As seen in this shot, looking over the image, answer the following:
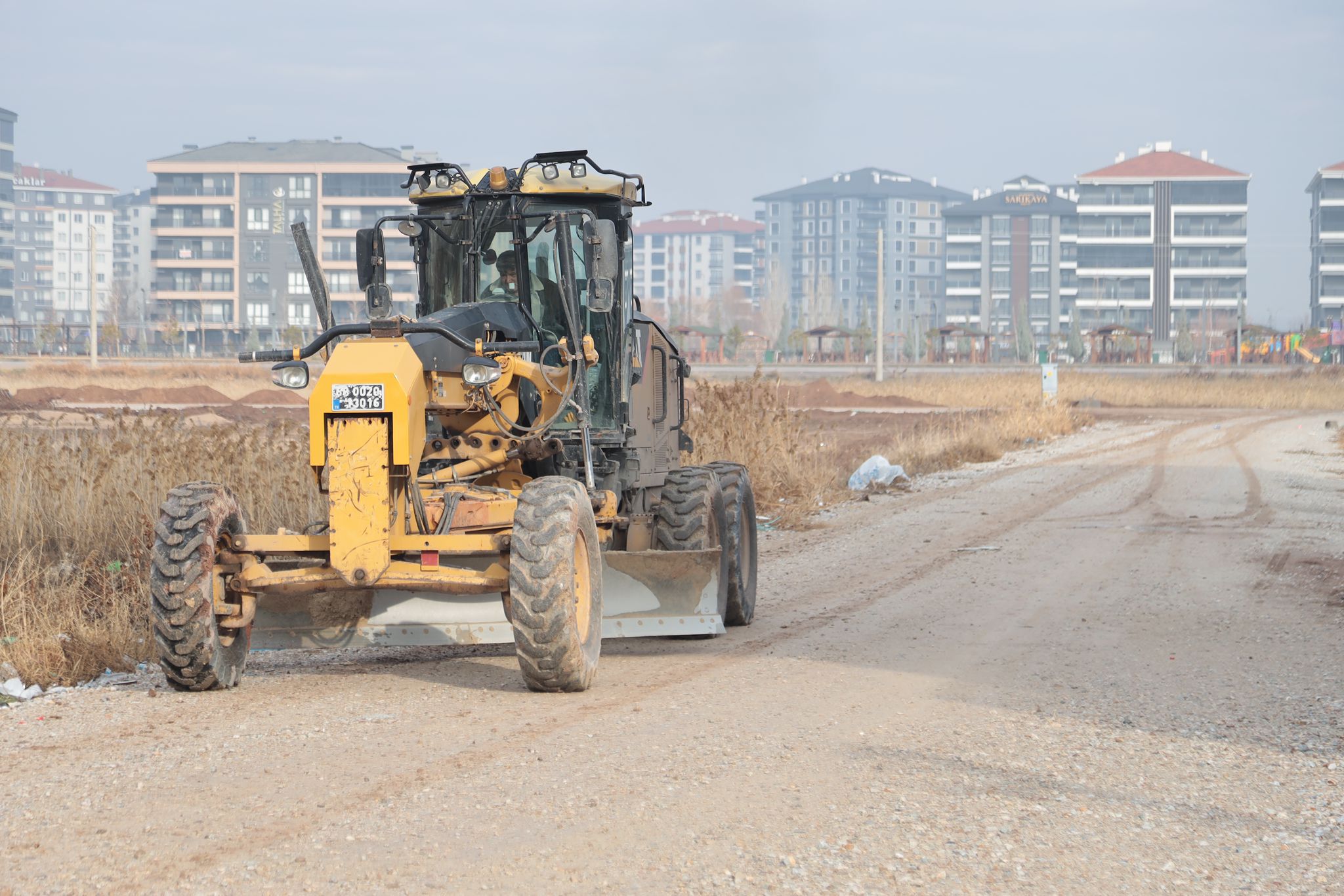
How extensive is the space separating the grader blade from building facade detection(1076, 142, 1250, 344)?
15197 centimetres

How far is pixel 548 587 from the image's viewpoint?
7410mm

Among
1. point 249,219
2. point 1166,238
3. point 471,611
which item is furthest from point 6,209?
point 471,611

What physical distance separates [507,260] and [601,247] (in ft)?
3.18

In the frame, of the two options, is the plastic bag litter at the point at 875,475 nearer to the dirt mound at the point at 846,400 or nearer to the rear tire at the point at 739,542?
the rear tire at the point at 739,542

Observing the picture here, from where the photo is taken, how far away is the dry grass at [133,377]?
51.2 meters

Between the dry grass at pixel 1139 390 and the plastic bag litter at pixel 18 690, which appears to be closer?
the plastic bag litter at pixel 18 690

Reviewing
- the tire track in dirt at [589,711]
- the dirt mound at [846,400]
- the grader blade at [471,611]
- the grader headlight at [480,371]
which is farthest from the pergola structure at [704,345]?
the grader headlight at [480,371]

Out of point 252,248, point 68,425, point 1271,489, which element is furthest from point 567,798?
point 252,248

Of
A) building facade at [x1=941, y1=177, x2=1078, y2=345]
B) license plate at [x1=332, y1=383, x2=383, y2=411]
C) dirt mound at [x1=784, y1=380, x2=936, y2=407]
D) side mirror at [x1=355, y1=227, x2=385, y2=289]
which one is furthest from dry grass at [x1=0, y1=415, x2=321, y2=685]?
building facade at [x1=941, y1=177, x2=1078, y2=345]

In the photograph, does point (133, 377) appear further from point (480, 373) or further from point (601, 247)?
point (480, 373)

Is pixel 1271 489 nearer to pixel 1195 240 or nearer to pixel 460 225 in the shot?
pixel 460 225

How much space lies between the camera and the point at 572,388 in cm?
907

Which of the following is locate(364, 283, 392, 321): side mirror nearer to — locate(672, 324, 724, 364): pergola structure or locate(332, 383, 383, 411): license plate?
locate(332, 383, 383, 411): license plate

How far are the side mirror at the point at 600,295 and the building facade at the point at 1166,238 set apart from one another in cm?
15261
